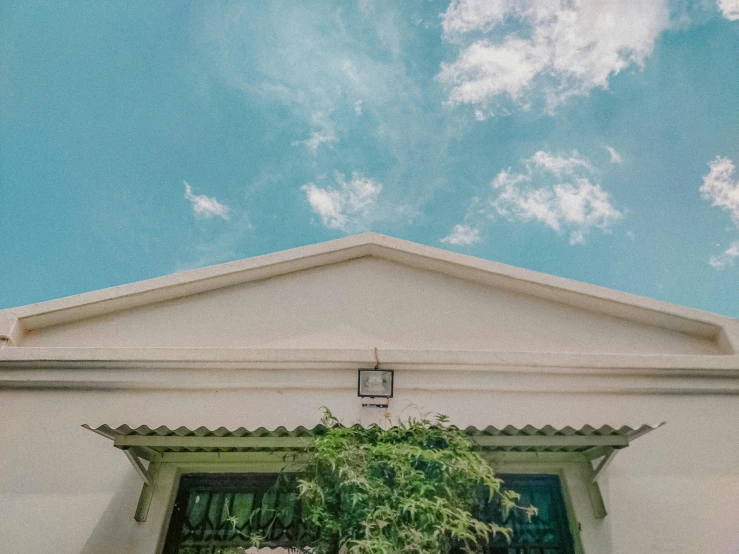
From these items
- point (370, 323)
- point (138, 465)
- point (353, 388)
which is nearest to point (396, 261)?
point (370, 323)

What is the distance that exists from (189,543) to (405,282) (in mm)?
3341

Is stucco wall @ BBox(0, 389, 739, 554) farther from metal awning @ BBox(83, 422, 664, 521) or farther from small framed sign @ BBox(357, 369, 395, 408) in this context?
metal awning @ BBox(83, 422, 664, 521)

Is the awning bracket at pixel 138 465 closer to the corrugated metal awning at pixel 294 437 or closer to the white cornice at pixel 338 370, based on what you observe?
the corrugated metal awning at pixel 294 437

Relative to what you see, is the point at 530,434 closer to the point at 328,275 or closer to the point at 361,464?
the point at 361,464

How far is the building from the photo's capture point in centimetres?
397

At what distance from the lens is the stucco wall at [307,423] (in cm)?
395

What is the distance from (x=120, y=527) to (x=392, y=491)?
2.48 meters

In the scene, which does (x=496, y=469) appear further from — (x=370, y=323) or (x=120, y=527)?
(x=120, y=527)

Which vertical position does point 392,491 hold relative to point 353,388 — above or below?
below

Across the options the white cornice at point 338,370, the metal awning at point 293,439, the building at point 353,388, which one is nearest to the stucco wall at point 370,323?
the building at point 353,388

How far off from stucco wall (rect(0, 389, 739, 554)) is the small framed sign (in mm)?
118

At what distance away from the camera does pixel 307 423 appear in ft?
14.5

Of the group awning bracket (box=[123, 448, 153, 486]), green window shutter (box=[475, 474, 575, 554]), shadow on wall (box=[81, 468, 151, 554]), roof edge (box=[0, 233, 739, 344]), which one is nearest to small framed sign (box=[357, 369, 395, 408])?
green window shutter (box=[475, 474, 575, 554])

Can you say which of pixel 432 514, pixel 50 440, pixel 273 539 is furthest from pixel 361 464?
pixel 50 440
